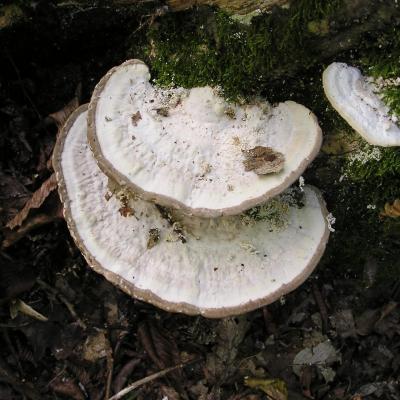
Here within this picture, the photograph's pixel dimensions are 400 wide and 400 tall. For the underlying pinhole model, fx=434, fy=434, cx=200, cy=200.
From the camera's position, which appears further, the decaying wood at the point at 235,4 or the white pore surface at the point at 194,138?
the decaying wood at the point at 235,4

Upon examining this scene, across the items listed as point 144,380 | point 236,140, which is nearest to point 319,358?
point 144,380

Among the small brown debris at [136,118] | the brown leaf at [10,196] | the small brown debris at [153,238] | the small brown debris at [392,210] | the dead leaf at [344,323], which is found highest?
the small brown debris at [136,118]

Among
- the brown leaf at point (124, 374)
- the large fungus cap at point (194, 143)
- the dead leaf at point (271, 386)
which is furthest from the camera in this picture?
the dead leaf at point (271, 386)

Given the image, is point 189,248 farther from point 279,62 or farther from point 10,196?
point 10,196

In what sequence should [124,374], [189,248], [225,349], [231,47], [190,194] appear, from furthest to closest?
[225,349] < [124,374] < [189,248] < [231,47] < [190,194]

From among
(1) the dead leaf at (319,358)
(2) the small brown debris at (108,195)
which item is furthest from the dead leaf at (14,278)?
(1) the dead leaf at (319,358)

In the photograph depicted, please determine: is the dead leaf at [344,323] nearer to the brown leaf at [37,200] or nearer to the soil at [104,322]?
the soil at [104,322]

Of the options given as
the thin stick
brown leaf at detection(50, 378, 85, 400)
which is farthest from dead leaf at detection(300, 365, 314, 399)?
brown leaf at detection(50, 378, 85, 400)
